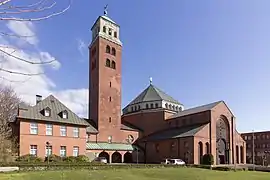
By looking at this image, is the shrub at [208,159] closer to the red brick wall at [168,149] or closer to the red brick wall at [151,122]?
the red brick wall at [168,149]

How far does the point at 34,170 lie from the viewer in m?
29.8

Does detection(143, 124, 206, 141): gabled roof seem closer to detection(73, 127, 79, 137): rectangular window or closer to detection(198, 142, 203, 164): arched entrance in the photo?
detection(198, 142, 203, 164): arched entrance

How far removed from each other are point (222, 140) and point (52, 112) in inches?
1276

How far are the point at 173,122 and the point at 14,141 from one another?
1296 inches

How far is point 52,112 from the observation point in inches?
1850

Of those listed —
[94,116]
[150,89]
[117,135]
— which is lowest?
[117,135]

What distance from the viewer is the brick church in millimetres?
47625

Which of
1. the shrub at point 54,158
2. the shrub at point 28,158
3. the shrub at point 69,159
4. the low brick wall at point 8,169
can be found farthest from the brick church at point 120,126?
the low brick wall at point 8,169

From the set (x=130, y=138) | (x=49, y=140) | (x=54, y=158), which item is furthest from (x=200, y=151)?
(x=49, y=140)

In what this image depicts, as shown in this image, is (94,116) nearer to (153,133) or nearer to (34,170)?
(153,133)

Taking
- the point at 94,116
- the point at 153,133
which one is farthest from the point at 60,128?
the point at 153,133

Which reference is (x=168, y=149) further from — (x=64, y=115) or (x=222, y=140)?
(x=64, y=115)

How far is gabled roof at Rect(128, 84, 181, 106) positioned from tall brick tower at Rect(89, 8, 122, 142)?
36.0 feet

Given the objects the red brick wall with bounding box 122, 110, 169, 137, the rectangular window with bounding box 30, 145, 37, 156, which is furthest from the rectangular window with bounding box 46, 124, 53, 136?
the red brick wall with bounding box 122, 110, 169, 137
